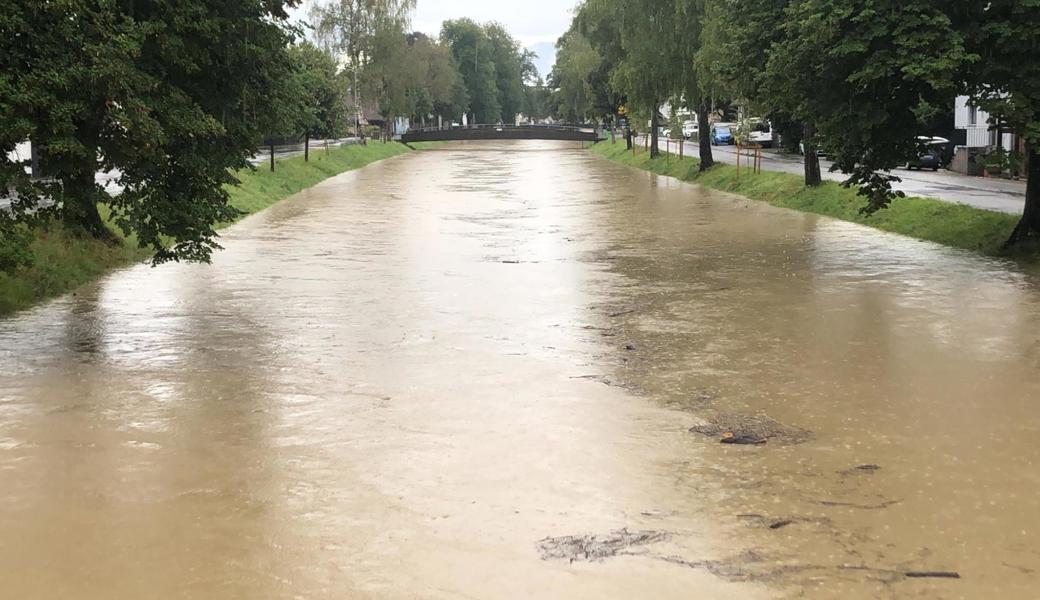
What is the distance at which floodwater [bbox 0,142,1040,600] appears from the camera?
6113 mm

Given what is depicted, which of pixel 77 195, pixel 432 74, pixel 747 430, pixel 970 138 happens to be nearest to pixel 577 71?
pixel 432 74

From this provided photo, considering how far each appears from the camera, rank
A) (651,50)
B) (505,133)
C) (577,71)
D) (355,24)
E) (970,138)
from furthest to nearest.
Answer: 1. (505,133)
2. (577,71)
3. (355,24)
4. (970,138)
5. (651,50)

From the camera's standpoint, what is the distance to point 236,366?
11297 millimetres

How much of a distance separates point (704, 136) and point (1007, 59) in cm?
2468

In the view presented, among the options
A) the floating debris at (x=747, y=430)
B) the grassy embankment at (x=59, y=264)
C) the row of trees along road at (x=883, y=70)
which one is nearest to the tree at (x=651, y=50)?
the row of trees along road at (x=883, y=70)

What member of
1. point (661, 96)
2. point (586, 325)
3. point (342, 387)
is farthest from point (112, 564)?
point (661, 96)

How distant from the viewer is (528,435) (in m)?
8.63

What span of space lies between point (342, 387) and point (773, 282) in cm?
850

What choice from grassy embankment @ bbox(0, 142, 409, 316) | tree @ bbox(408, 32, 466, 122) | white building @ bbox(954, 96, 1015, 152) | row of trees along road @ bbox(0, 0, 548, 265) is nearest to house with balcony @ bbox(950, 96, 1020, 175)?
white building @ bbox(954, 96, 1015, 152)

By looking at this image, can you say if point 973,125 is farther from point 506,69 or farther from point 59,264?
point 506,69

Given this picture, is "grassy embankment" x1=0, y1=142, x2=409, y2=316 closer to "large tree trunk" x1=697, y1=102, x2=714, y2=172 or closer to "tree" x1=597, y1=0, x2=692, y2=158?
"tree" x1=597, y1=0, x2=692, y2=158

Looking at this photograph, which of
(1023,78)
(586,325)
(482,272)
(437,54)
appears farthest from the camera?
(437,54)

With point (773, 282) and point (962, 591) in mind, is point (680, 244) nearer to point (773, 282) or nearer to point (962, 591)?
point (773, 282)

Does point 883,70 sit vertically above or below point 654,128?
below
